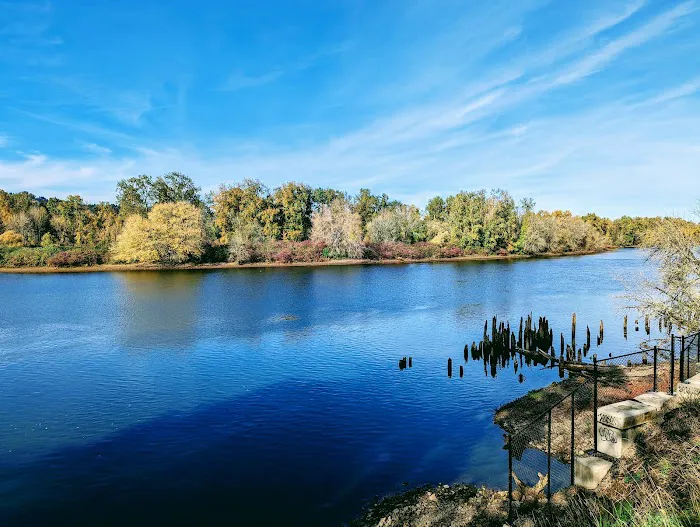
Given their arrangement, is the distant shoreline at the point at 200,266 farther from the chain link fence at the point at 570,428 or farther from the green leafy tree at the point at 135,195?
the chain link fence at the point at 570,428

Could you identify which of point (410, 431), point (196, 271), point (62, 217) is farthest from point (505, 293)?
point (62, 217)

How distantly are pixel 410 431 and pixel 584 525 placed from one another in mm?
10284

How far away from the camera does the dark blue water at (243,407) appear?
46.4 feet

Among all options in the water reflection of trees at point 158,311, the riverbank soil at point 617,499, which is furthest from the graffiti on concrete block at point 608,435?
the water reflection of trees at point 158,311

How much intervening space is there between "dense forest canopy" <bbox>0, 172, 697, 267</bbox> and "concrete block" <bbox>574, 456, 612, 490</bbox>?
313 ft

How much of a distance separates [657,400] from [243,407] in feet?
55.3

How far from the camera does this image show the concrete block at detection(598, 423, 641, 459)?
12.0 m

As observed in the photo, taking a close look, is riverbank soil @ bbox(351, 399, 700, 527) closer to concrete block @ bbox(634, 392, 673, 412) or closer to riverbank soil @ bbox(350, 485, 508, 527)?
riverbank soil @ bbox(350, 485, 508, 527)

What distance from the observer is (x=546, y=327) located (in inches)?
1282

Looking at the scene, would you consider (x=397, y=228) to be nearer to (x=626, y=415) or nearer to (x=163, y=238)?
(x=163, y=238)

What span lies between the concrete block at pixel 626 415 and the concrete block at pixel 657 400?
0.59 ft

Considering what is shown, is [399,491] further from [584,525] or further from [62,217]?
[62,217]

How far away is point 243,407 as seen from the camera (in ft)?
69.6

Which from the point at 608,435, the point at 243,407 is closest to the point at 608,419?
the point at 608,435
